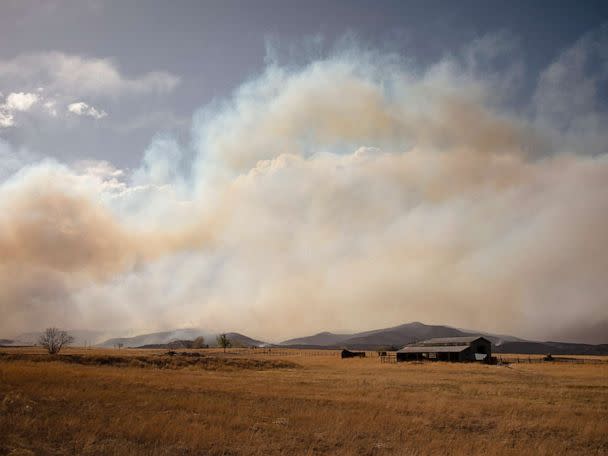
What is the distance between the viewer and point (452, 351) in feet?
262

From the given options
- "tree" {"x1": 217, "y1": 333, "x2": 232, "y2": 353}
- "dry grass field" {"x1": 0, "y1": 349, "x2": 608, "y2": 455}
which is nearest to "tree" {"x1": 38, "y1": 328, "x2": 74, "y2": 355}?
"tree" {"x1": 217, "y1": 333, "x2": 232, "y2": 353}

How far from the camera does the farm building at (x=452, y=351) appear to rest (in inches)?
3164

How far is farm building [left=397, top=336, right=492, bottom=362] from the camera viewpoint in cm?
8038

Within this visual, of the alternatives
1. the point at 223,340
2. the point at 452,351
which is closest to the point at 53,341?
the point at 223,340

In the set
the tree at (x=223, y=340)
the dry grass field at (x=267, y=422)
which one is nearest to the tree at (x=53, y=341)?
the tree at (x=223, y=340)

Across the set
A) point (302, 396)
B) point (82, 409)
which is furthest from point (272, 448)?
point (302, 396)

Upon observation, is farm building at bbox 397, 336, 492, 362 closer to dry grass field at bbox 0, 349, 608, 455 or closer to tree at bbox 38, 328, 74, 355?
dry grass field at bbox 0, 349, 608, 455

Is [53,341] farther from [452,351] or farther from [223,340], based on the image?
[452,351]

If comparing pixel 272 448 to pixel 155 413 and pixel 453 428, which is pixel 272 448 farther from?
pixel 453 428

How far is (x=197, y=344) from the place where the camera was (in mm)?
184750

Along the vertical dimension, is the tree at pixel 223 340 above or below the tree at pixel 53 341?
below

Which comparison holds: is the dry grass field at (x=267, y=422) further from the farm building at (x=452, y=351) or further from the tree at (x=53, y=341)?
the tree at (x=53, y=341)

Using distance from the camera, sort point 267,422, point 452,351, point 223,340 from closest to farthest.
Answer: point 267,422
point 452,351
point 223,340

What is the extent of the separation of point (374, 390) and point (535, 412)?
35.9 ft
